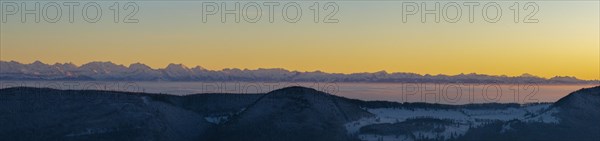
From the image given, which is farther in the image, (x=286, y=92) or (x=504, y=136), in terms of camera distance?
(x=286, y=92)

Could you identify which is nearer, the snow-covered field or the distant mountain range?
the snow-covered field

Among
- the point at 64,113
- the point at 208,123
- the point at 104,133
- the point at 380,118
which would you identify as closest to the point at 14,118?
the point at 64,113

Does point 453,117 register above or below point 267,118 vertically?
below

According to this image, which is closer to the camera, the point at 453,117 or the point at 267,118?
the point at 267,118

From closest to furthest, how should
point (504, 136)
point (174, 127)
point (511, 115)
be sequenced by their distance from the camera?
1. point (504, 136)
2. point (174, 127)
3. point (511, 115)

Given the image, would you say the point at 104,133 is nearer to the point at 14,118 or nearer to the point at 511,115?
the point at 14,118

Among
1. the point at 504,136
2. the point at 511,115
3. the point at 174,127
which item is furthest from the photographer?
the point at 511,115

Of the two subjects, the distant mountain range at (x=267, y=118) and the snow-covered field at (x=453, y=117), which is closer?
the snow-covered field at (x=453, y=117)
